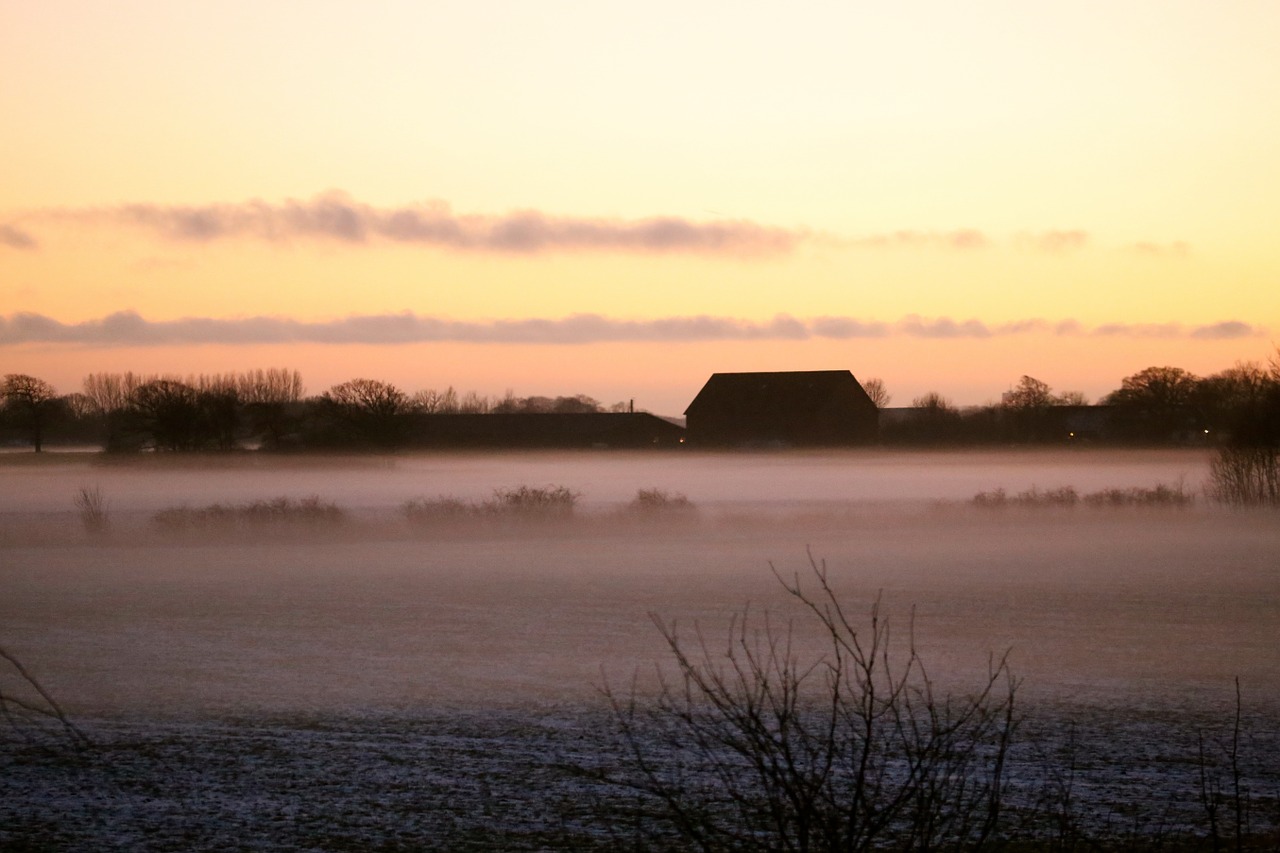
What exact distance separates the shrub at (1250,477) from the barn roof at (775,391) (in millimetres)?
40394

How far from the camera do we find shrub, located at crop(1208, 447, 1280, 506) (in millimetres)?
39312

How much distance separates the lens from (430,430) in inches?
3297

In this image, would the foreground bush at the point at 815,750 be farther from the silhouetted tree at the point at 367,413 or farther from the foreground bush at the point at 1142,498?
the silhouetted tree at the point at 367,413

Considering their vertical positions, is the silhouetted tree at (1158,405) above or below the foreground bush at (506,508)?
above

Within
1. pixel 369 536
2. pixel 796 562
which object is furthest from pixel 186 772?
pixel 369 536

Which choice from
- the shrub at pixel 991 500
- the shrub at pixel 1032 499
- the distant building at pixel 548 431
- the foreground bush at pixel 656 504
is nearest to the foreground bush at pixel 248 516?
the foreground bush at pixel 656 504

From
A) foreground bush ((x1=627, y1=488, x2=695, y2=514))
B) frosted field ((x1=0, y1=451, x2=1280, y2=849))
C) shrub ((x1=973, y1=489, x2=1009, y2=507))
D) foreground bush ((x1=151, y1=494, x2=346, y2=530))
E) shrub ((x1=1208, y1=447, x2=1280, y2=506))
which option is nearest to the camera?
frosted field ((x1=0, y1=451, x2=1280, y2=849))

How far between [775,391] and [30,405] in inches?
1762

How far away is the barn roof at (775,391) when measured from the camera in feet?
264

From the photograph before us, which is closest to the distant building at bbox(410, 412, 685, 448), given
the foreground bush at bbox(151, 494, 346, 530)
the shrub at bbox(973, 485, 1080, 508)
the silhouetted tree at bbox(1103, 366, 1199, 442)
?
the silhouetted tree at bbox(1103, 366, 1199, 442)

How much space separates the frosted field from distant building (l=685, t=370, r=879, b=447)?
40670 mm

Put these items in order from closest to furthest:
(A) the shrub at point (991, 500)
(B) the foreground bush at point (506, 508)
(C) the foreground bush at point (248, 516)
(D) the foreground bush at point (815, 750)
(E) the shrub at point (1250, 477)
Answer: (D) the foreground bush at point (815, 750) < (C) the foreground bush at point (248, 516) < (B) the foreground bush at point (506, 508) < (E) the shrub at point (1250, 477) < (A) the shrub at point (991, 500)

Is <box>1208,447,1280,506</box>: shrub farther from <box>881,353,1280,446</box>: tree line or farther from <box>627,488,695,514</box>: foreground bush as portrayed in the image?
<box>881,353,1280,446</box>: tree line

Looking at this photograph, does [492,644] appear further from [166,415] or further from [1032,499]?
[166,415]
